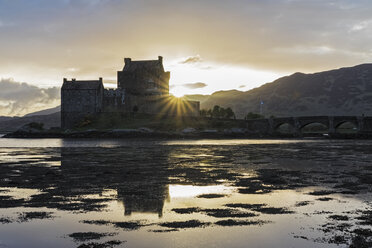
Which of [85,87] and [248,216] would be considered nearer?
[248,216]

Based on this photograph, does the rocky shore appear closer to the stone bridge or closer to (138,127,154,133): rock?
(138,127,154,133): rock

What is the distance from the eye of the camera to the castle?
116 meters

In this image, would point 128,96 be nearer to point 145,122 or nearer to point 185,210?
point 145,122

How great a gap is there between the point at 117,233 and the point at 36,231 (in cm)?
241

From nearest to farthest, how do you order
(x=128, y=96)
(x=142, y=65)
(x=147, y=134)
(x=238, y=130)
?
(x=147, y=134)
(x=128, y=96)
(x=238, y=130)
(x=142, y=65)

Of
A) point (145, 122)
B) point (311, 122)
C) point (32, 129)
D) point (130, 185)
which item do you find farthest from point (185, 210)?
point (311, 122)

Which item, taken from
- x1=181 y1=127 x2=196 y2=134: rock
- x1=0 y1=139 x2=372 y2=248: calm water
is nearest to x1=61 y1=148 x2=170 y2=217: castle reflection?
Result: x1=0 y1=139 x2=372 y2=248: calm water

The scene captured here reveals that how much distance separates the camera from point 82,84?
116812mm

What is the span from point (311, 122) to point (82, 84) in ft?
265

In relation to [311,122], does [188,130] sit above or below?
below

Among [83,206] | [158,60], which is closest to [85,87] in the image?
[158,60]

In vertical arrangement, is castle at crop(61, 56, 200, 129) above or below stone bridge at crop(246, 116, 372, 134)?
above

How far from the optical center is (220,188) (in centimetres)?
1850

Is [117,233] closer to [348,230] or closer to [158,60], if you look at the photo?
[348,230]
